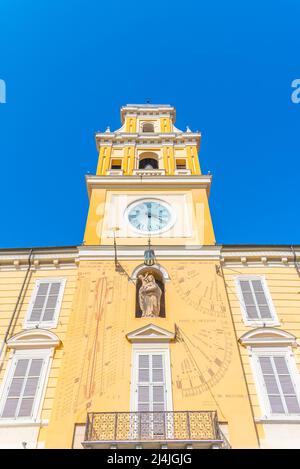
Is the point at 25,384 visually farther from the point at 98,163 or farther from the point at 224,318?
the point at 98,163

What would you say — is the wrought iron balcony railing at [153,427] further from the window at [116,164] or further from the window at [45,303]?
the window at [116,164]

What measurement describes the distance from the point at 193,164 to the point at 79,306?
13.0 m

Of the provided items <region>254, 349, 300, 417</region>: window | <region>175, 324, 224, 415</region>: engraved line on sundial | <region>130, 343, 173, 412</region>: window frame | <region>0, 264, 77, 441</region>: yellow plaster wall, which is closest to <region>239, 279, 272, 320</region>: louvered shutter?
<region>254, 349, 300, 417</region>: window

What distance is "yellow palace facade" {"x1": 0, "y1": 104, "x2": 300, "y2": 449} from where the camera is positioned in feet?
43.4

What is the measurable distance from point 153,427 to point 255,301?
24.4 ft

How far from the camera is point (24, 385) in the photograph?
48.5 feet

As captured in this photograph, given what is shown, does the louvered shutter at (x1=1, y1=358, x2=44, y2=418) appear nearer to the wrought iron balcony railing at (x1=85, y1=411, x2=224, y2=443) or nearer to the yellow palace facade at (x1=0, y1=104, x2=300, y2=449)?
the yellow palace facade at (x1=0, y1=104, x2=300, y2=449)

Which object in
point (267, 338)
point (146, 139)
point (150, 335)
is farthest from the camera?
point (146, 139)

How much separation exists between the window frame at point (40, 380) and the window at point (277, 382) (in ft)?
25.3

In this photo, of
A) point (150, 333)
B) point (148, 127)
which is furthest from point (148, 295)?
point (148, 127)

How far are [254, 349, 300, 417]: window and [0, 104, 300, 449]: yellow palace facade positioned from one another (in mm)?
39

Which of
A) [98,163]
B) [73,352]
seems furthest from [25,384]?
[98,163]

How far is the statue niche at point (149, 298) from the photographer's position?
55.2 feet

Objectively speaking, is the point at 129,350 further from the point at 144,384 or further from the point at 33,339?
the point at 33,339
